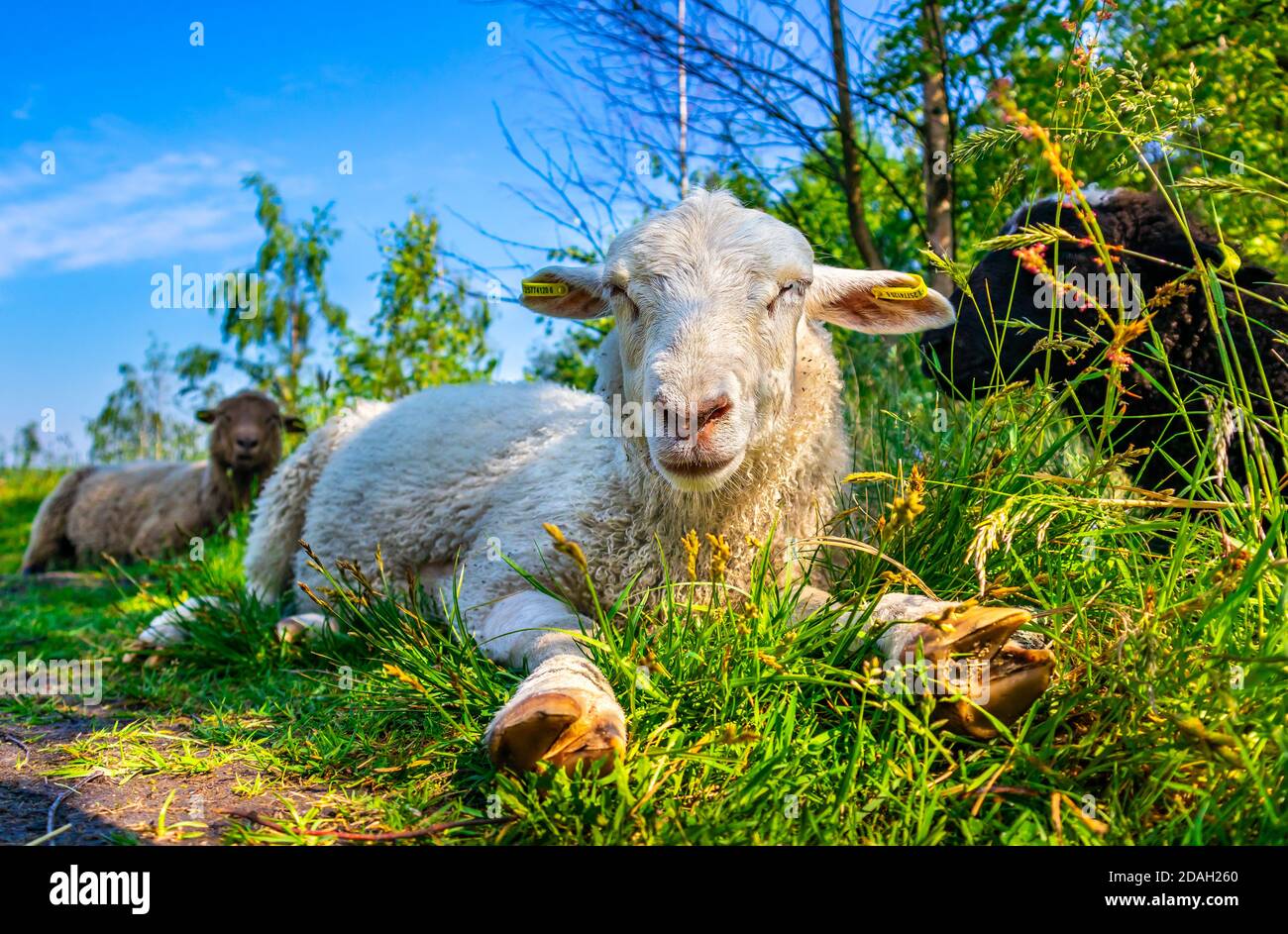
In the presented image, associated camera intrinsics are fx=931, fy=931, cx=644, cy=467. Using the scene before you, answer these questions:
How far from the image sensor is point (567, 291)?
382 centimetres

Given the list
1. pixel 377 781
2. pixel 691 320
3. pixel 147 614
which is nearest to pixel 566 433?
pixel 691 320

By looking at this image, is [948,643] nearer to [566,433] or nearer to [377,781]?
[377,781]

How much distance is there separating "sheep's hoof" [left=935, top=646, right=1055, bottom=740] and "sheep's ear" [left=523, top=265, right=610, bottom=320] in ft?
6.80

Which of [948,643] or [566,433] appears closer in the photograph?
[948,643]

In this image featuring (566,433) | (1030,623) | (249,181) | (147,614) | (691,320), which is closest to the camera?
(1030,623)

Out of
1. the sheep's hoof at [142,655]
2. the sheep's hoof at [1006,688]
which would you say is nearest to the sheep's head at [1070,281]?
the sheep's hoof at [1006,688]

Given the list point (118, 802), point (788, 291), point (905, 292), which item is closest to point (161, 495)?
point (118, 802)

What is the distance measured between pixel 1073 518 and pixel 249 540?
461 cm

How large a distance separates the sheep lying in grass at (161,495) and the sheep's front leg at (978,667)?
21.8 feet

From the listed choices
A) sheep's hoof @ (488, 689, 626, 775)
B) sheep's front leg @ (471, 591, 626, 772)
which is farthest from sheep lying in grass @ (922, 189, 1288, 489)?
sheep's hoof @ (488, 689, 626, 775)

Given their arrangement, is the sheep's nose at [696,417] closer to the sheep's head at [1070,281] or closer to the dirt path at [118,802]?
the dirt path at [118,802]

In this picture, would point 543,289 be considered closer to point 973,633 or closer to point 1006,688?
point 973,633
